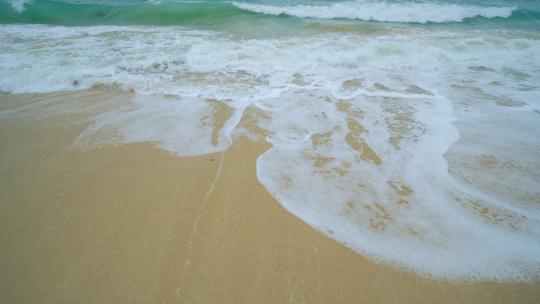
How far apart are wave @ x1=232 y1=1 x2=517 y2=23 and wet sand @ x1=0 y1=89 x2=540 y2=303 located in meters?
11.3

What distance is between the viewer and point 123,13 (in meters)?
11.9

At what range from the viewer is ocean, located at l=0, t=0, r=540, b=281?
2318mm

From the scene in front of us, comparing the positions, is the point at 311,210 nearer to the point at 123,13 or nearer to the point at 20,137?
the point at 20,137

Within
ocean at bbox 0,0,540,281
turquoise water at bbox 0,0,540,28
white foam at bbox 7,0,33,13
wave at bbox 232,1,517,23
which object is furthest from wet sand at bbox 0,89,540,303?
white foam at bbox 7,0,33,13

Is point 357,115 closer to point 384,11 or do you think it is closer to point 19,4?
point 384,11

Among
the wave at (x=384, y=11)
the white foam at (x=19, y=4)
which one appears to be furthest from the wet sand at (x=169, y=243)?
the white foam at (x=19, y=4)

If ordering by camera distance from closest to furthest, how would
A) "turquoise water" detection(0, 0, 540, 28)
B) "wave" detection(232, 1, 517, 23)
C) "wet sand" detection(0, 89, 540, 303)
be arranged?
"wet sand" detection(0, 89, 540, 303)
"turquoise water" detection(0, 0, 540, 28)
"wave" detection(232, 1, 517, 23)

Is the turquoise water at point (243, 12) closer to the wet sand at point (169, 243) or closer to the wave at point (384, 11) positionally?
the wave at point (384, 11)

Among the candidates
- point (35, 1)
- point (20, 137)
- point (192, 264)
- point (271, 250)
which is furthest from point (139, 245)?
point (35, 1)

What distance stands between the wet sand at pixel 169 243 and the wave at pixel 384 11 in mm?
11349

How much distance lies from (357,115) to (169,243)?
120 inches

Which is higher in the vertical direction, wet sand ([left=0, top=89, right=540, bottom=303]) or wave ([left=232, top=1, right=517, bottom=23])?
wave ([left=232, top=1, right=517, bottom=23])

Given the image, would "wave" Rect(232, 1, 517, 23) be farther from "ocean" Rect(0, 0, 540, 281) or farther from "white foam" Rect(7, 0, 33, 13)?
"white foam" Rect(7, 0, 33, 13)

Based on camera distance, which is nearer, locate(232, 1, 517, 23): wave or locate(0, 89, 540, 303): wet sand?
locate(0, 89, 540, 303): wet sand
